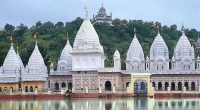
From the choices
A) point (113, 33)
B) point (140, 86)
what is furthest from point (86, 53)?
point (113, 33)

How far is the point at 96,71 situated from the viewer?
68438mm

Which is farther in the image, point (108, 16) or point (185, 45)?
point (108, 16)

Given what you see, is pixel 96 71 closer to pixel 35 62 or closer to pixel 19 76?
pixel 35 62

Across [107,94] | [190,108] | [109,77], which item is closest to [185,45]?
[109,77]

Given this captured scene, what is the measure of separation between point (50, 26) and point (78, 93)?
208 feet

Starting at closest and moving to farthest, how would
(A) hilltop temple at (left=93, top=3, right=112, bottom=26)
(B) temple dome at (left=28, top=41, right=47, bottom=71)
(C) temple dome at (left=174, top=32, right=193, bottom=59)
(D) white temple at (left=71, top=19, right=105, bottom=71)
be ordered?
(D) white temple at (left=71, top=19, right=105, bottom=71)
(B) temple dome at (left=28, top=41, right=47, bottom=71)
(C) temple dome at (left=174, top=32, right=193, bottom=59)
(A) hilltop temple at (left=93, top=3, right=112, bottom=26)

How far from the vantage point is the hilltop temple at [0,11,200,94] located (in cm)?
6738

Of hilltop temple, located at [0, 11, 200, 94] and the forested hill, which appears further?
the forested hill

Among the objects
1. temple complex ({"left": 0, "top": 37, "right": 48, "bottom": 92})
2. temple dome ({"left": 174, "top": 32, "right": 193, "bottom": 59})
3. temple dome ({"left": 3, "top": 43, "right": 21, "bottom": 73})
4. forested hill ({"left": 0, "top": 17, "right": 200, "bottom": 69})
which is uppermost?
forested hill ({"left": 0, "top": 17, "right": 200, "bottom": 69})

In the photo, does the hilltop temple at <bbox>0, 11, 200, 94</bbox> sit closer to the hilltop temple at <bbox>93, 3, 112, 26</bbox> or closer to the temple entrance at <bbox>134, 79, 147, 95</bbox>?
the temple entrance at <bbox>134, 79, 147, 95</bbox>

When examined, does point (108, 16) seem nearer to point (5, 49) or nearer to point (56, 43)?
point (56, 43)

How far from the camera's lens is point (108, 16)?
12925cm

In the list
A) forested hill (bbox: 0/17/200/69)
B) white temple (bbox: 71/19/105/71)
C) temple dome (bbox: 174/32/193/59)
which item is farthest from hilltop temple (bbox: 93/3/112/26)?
white temple (bbox: 71/19/105/71)

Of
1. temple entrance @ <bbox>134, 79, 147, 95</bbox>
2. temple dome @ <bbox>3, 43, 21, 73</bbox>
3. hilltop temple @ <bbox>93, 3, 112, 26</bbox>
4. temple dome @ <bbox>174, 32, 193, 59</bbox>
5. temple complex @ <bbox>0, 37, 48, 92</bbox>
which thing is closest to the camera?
temple entrance @ <bbox>134, 79, 147, 95</bbox>
